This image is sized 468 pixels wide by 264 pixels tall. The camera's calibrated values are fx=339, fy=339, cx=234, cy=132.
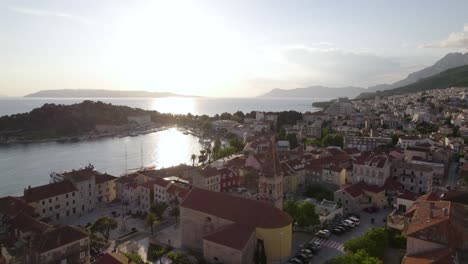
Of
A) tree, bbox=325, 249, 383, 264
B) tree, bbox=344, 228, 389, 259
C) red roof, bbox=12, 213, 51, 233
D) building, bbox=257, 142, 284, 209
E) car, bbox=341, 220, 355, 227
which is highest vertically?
building, bbox=257, 142, 284, 209

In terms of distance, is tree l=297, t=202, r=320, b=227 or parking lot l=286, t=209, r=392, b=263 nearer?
parking lot l=286, t=209, r=392, b=263

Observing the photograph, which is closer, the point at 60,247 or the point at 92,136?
the point at 60,247

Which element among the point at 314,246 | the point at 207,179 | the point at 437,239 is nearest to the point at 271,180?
the point at 314,246

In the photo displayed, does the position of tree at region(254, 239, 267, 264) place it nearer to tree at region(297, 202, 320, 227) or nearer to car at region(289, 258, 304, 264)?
car at region(289, 258, 304, 264)

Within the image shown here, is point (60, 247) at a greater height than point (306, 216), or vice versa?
point (306, 216)

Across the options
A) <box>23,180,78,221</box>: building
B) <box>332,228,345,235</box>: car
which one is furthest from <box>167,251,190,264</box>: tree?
<box>23,180,78,221</box>: building

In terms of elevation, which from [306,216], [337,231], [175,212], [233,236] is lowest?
[337,231]

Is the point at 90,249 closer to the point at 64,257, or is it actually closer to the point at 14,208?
the point at 64,257

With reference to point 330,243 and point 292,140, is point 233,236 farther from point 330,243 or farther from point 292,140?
point 292,140

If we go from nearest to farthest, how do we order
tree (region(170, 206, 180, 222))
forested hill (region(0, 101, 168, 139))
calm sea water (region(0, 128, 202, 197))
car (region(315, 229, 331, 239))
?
car (region(315, 229, 331, 239)), tree (region(170, 206, 180, 222)), calm sea water (region(0, 128, 202, 197)), forested hill (region(0, 101, 168, 139))

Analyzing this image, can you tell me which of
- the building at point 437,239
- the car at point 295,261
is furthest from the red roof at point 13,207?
the building at point 437,239
